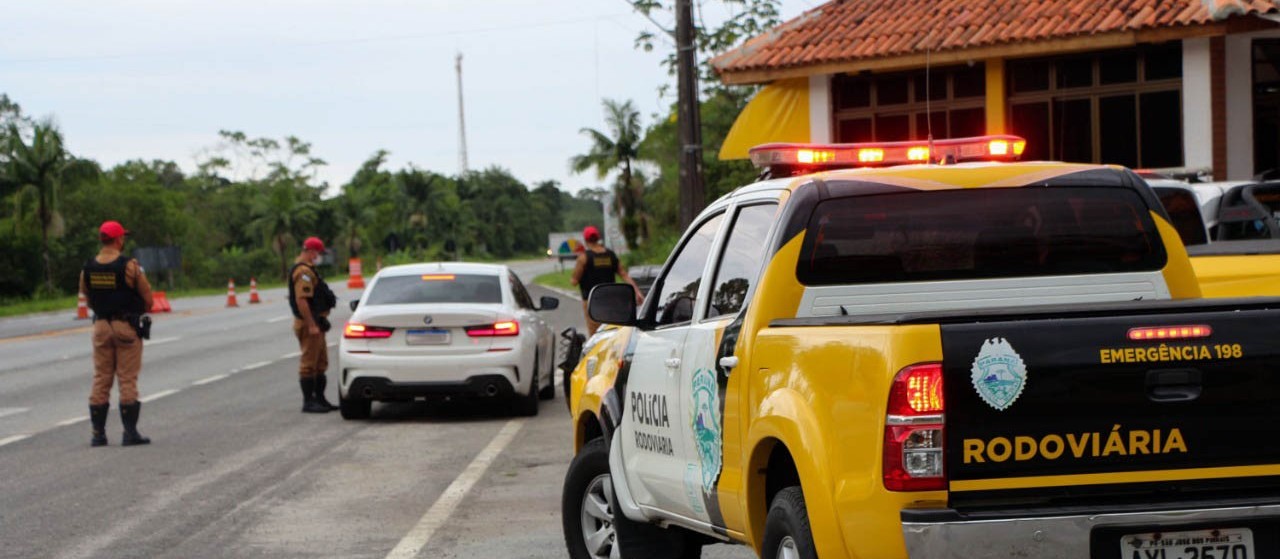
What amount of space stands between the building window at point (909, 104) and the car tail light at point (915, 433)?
19.6 m

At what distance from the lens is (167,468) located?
484 inches

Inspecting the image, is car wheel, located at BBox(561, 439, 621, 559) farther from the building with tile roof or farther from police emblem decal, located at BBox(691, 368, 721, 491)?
the building with tile roof

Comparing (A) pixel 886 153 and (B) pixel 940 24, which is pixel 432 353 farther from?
(B) pixel 940 24

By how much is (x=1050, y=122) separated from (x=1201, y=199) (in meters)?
10.6

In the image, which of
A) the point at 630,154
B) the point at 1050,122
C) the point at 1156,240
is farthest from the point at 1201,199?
the point at 630,154

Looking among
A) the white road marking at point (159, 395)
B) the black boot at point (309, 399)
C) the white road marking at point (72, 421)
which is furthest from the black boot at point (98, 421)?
the white road marking at point (159, 395)

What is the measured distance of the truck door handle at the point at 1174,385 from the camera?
181 inches

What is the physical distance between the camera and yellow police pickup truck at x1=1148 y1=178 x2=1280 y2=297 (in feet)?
29.8

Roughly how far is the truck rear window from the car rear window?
1018 centimetres

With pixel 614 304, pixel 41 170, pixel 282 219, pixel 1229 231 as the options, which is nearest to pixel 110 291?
pixel 614 304

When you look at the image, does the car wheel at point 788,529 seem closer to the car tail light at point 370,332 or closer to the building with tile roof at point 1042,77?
the car tail light at point 370,332

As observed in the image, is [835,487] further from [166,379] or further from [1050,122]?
[1050,122]

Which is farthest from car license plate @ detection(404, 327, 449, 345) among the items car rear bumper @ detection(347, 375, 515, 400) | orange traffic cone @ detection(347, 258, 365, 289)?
orange traffic cone @ detection(347, 258, 365, 289)

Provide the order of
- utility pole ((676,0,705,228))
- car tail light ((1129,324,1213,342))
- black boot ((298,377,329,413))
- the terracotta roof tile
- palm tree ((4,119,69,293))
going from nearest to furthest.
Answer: car tail light ((1129,324,1213,342)), black boot ((298,377,329,413)), the terracotta roof tile, utility pole ((676,0,705,228)), palm tree ((4,119,69,293))
